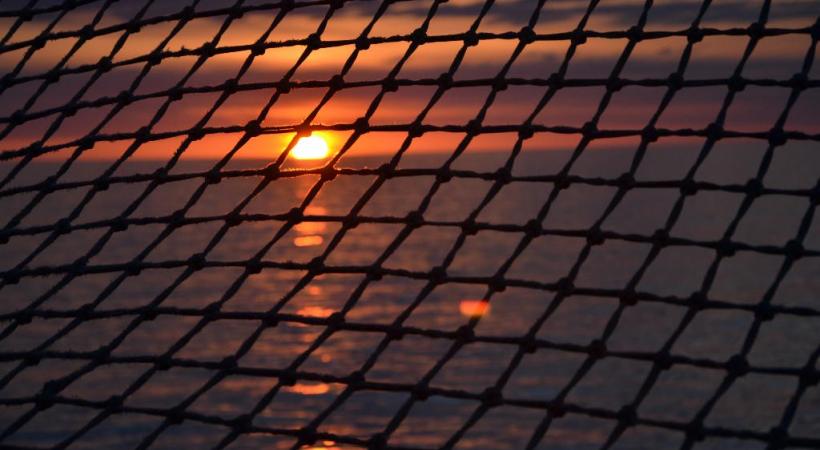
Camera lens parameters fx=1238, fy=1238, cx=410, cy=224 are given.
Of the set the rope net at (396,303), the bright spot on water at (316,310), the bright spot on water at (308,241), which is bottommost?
the rope net at (396,303)

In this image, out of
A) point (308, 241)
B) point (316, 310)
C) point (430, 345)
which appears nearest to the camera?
point (430, 345)

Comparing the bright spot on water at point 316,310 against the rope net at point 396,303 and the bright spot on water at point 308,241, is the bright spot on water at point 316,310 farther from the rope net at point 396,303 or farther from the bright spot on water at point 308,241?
the bright spot on water at point 308,241

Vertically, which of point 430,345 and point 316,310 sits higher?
point 316,310

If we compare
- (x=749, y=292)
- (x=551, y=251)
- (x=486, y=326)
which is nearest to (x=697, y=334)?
(x=486, y=326)

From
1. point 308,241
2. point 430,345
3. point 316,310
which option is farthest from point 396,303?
point 308,241

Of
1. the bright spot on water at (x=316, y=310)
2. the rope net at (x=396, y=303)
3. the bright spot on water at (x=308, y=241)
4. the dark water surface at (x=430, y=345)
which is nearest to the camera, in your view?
the rope net at (x=396, y=303)

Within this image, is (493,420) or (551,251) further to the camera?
(551,251)

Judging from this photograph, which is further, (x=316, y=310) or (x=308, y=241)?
(x=308, y=241)

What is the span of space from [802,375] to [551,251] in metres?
44.8

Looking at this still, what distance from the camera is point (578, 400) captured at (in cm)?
2292

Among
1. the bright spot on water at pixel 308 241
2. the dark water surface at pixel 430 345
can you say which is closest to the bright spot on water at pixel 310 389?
the dark water surface at pixel 430 345

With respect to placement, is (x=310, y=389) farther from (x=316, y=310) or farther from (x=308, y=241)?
(x=308, y=241)

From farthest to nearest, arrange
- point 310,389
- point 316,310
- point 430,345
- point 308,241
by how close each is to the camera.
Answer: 1. point 308,241
2. point 316,310
3. point 430,345
4. point 310,389

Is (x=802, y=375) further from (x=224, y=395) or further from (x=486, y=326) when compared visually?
(x=486, y=326)
